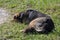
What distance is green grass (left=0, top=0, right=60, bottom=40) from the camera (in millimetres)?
6363

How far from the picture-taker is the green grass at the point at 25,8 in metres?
6.36

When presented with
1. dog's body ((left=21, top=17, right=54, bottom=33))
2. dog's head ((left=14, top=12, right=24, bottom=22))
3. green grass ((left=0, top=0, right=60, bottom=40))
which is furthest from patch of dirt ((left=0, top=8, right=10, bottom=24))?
dog's body ((left=21, top=17, right=54, bottom=33))

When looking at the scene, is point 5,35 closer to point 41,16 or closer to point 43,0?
point 41,16

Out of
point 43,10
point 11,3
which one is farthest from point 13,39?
point 11,3

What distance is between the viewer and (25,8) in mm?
9023

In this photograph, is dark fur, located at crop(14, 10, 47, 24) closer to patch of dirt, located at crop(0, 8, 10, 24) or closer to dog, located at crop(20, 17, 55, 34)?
patch of dirt, located at crop(0, 8, 10, 24)

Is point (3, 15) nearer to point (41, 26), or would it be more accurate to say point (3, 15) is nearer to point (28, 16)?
point (28, 16)

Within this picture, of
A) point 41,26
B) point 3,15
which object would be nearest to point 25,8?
point 3,15

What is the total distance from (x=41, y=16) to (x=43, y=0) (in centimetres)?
285

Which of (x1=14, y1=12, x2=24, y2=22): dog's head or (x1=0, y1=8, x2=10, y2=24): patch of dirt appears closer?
(x1=14, y1=12, x2=24, y2=22): dog's head

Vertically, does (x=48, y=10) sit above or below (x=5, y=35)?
below

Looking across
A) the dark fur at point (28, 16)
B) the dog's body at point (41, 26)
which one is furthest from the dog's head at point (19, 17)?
the dog's body at point (41, 26)

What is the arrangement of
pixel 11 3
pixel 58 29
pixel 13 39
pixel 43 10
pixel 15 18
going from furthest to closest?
pixel 11 3
pixel 43 10
pixel 15 18
pixel 58 29
pixel 13 39

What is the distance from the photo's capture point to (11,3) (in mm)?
9648
